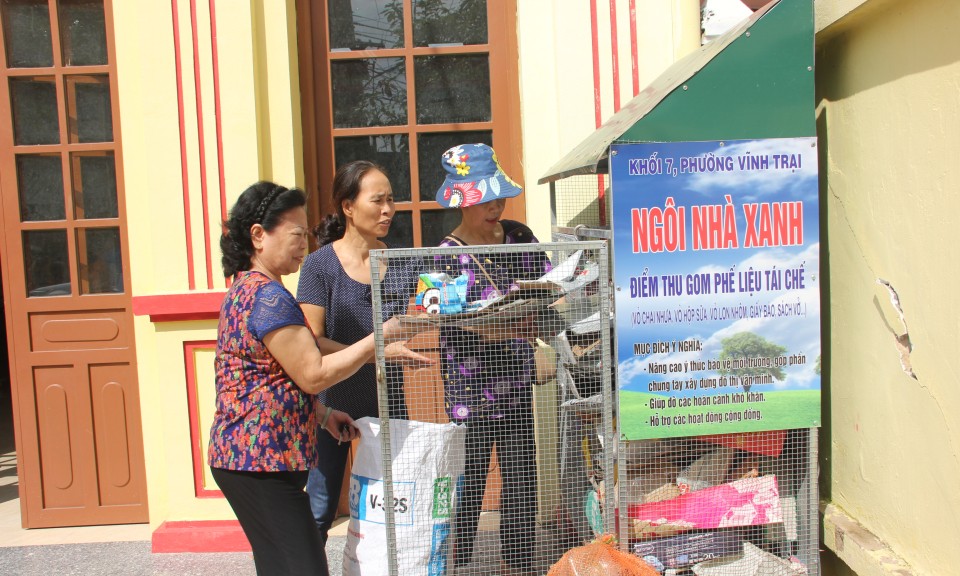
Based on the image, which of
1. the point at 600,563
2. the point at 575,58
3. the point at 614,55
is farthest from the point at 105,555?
the point at 614,55

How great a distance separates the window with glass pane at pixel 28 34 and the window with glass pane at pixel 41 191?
1.72 feet

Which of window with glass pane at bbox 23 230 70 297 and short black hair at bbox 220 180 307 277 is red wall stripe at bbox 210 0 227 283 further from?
short black hair at bbox 220 180 307 277

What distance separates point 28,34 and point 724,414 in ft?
12.9

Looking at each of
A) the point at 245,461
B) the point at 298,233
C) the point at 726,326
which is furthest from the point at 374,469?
the point at 726,326

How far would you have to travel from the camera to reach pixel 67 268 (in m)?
4.12

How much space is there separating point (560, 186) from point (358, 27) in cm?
134

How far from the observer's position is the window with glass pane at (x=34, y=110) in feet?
13.3

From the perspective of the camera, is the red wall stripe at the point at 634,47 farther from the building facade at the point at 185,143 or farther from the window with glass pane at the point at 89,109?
the window with glass pane at the point at 89,109

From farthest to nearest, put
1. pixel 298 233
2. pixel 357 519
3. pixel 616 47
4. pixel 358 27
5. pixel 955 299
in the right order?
pixel 358 27 < pixel 616 47 < pixel 357 519 < pixel 298 233 < pixel 955 299

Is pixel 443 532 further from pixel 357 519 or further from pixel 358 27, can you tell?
pixel 358 27

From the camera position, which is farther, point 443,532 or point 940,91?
point 443,532

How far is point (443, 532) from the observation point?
8.05 ft

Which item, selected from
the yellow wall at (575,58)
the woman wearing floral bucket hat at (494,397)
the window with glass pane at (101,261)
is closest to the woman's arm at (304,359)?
the woman wearing floral bucket hat at (494,397)

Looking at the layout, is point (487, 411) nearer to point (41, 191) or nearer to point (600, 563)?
point (600, 563)
